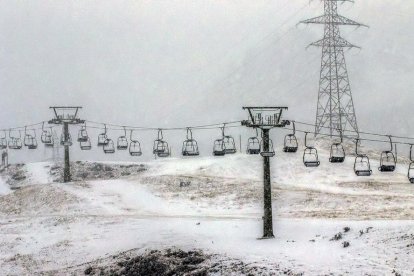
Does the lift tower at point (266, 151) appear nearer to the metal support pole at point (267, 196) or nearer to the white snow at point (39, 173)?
the metal support pole at point (267, 196)

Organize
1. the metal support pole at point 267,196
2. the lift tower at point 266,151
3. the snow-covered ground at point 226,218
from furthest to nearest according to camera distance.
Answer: the metal support pole at point 267,196, the lift tower at point 266,151, the snow-covered ground at point 226,218

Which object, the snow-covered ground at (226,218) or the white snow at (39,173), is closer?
the snow-covered ground at (226,218)

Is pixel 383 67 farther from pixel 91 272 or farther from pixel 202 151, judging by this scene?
pixel 91 272

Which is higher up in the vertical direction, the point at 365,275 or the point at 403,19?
the point at 403,19

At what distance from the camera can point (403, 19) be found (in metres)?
159

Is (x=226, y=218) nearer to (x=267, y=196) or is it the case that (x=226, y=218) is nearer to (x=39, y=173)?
(x=267, y=196)

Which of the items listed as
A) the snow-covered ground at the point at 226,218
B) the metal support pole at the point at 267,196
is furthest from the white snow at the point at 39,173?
the metal support pole at the point at 267,196

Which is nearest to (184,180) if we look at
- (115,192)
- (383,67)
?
(115,192)

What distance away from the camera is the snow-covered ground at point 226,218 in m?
26.0

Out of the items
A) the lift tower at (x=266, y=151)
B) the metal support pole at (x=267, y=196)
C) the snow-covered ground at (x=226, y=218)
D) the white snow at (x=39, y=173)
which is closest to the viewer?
the snow-covered ground at (x=226, y=218)

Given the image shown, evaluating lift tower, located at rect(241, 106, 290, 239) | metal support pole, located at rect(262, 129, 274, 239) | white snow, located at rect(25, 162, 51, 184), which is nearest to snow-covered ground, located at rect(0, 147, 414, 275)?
metal support pole, located at rect(262, 129, 274, 239)

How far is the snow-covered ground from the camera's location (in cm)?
2605

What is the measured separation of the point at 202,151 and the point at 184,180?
72274mm

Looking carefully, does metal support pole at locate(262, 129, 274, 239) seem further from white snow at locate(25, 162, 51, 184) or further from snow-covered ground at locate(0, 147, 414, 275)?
white snow at locate(25, 162, 51, 184)
